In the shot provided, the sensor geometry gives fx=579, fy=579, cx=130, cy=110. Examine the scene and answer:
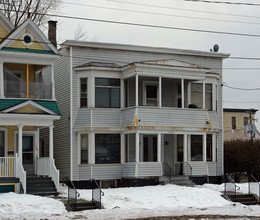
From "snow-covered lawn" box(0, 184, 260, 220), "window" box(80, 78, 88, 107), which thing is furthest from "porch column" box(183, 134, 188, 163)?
"window" box(80, 78, 88, 107)

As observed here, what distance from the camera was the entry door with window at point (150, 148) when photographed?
110 feet

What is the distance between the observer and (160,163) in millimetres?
31797

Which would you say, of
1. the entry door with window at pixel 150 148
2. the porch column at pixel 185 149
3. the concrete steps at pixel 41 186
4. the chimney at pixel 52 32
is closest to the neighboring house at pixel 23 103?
the concrete steps at pixel 41 186

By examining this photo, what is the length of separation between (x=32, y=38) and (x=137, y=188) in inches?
373

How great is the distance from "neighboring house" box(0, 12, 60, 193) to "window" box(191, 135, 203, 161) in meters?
9.07

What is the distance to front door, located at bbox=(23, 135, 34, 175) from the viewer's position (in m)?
30.6

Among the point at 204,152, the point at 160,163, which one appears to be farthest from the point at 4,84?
the point at 204,152

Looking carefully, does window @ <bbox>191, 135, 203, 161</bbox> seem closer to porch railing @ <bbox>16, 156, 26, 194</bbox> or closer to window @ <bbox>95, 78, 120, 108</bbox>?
window @ <bbox>95, 78, 120, 108</bbox>

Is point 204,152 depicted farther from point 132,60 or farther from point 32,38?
point 32,38

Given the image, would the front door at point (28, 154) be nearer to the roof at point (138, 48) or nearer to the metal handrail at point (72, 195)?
the roof at point (138, 48)

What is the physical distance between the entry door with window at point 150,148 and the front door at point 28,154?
6553 millimetres

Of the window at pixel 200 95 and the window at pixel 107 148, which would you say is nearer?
the window at pixel 107 148

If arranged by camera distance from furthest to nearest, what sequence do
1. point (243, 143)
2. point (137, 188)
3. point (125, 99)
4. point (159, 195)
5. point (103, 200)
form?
point (243, 143), point (125, 99), point (137, 188), point (159, 195), point (103, 200)

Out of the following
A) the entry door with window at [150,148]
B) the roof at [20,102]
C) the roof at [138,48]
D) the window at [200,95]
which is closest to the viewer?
the roof at [20,102]
